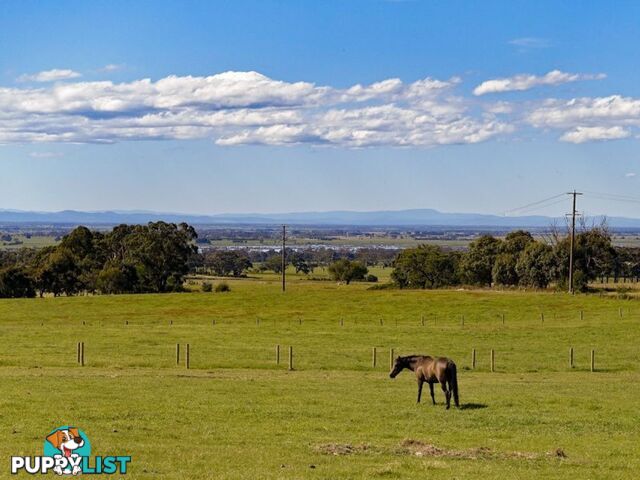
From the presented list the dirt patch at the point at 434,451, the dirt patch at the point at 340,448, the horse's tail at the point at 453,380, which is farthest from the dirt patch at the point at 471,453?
the horse's tail at the point at 453,380

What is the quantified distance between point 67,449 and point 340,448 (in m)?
6.67

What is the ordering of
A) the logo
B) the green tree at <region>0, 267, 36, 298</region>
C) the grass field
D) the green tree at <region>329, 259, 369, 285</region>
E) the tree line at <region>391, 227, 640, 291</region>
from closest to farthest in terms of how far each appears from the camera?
the logo
the grass field
the tree line at <region>391, 227, 640, 291</region>
the green tree at <region>0, 267, 36, 298</region>
the green tree at <region>329, 259, 369, 285</region>

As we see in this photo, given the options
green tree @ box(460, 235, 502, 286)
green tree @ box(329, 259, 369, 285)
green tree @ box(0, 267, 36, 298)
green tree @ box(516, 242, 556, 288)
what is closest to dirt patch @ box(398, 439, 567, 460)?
green tree @ box(516, 242, 556, 288)

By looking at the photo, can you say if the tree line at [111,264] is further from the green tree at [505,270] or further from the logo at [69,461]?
the logo at [69,461]

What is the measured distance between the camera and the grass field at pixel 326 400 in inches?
817

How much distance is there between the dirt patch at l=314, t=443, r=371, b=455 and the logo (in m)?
4.86

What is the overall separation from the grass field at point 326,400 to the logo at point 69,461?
Answer: 0.38m

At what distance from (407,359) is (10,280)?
109327mm

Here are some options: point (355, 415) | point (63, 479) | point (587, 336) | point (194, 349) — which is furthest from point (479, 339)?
point (63, 479)

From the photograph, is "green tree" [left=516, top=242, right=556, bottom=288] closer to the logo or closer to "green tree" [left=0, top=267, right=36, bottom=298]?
"green tree" [left=0, top=267, right=36, bottom=298]

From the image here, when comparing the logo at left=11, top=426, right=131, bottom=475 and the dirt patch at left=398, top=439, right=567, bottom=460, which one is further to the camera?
the dirt patch at left=398, top=439, right=567, bottom=460

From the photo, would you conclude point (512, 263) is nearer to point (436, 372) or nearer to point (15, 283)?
point (15, 283)

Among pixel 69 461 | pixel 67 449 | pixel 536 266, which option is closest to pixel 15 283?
pixel 536 266

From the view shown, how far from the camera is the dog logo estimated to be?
19234 mm
